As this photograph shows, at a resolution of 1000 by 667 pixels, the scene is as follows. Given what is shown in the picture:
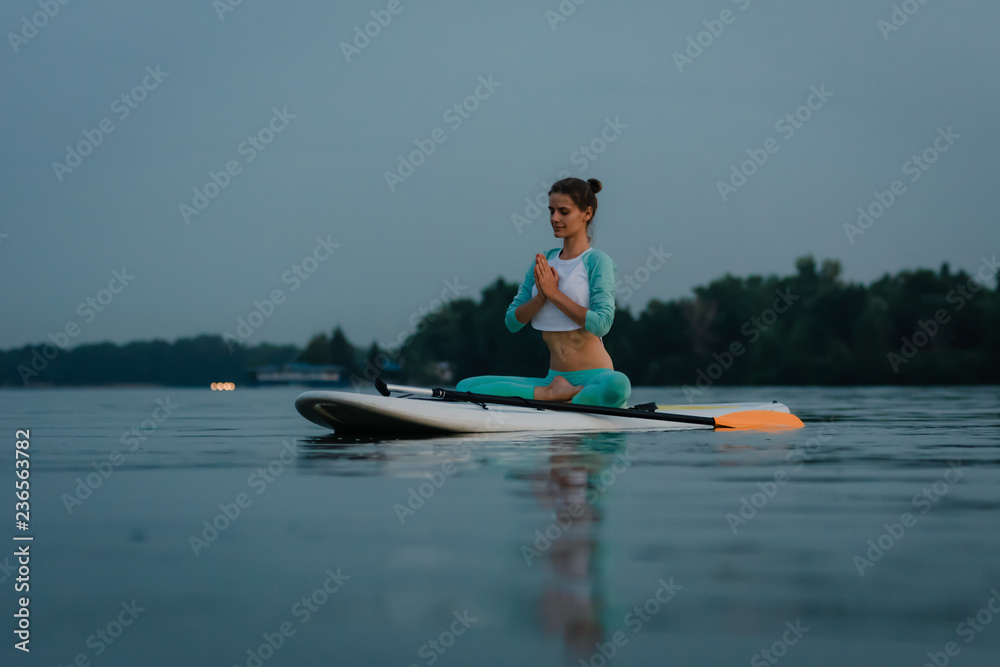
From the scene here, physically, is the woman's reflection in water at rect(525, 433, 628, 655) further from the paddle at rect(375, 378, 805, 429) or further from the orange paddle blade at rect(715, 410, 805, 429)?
the orange paddle blade at rect(715, 410, 805, 429)

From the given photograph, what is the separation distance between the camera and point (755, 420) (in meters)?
11.0

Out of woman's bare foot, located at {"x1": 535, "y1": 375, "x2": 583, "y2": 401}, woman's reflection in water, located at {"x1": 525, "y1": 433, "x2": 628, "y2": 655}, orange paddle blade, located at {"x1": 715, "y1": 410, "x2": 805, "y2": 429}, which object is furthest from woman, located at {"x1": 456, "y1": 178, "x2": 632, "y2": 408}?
woman's reflection in water, located at {"x1": 525, "y1": 433, "x2": 628, "y2": 655}

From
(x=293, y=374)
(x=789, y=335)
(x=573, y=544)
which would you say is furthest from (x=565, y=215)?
(x=293, y=374)

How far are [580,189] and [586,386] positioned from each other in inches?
65.9

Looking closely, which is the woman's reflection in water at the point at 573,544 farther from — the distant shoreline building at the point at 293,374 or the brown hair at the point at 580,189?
the distant shoreline building at the point at 293,374

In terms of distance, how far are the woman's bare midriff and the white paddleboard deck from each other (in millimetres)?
442

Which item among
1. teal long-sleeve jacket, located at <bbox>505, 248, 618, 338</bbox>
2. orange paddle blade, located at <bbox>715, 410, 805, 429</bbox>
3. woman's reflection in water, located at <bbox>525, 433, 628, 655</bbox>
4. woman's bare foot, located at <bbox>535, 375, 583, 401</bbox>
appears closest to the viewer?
woman's reflection in water, located at <bbox>525, 433, 628, 655</bbox>

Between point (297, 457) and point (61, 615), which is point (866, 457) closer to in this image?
point (297, 457)

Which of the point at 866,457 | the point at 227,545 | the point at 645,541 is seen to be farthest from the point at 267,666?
the point at 866,457

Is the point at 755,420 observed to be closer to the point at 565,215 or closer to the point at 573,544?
the point at 565,215

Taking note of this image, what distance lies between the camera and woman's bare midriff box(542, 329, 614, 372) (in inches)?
375

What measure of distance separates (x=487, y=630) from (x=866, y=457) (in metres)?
5.45

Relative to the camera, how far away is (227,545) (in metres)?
3.85

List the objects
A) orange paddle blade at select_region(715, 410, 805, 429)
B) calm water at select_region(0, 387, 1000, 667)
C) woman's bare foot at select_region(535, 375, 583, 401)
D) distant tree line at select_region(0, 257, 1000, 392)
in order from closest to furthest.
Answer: calm water at select_region(0, 387, 1000, 667) → woman's bare foot at select_region(535, 375, 583, 401) → orange paddle blade at select_region(715, 410, 805, 429) → distant tree line at select_region(0, 257, 1000, 392)
